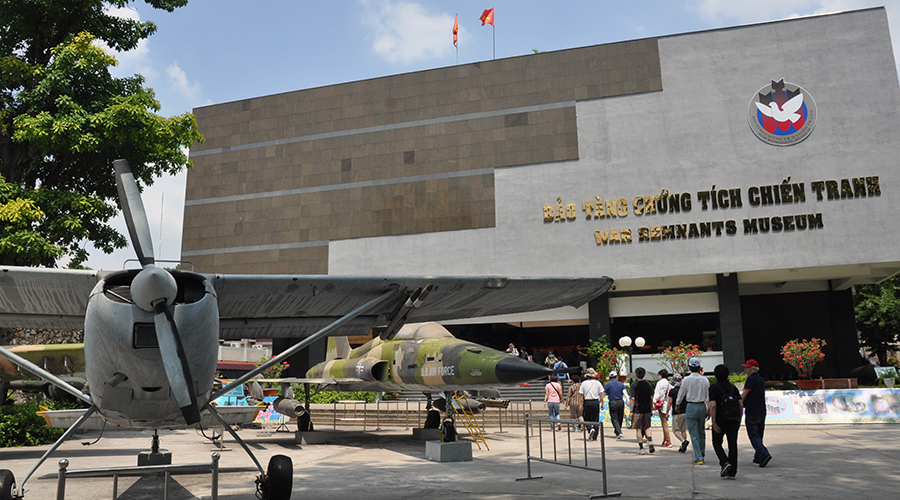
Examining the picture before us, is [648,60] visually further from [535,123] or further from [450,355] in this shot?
[450,355]

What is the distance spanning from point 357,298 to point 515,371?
4.94 meters

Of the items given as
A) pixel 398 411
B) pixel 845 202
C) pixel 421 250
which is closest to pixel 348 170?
pixel 421 250

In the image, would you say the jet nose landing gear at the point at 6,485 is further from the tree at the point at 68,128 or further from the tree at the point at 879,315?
the tree at the point at 879,315

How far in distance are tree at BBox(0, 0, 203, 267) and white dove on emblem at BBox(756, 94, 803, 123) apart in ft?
87.8

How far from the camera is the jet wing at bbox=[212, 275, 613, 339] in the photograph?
27.1 ft

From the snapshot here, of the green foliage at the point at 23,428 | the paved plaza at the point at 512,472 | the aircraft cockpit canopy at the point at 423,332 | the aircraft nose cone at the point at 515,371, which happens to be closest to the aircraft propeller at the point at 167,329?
the paved plaza at the point at 512,472

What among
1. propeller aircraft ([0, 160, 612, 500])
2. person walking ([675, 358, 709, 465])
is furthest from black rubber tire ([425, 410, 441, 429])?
propeller aircraft ([0, 160, 612, 500])

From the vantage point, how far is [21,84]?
1856cm

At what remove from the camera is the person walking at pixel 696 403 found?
37.0 ft

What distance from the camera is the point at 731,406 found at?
33.0ft

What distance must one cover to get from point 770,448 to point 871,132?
2169cm

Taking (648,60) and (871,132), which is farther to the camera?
(648,60)

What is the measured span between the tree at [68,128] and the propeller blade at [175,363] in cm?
1344

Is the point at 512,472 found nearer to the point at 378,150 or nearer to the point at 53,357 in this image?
the point at 53,357
